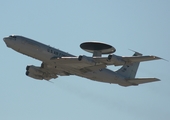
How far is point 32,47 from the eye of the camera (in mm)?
94562

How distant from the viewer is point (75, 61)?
94.5 meters

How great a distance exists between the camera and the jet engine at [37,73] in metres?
104

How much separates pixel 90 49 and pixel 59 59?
23.2 ft

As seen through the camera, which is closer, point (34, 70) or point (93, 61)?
point (93, 61)

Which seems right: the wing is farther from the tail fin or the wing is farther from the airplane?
the tail fin

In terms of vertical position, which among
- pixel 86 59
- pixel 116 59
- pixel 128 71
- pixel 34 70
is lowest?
pixel 34 70

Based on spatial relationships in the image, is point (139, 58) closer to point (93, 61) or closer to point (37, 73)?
point (93, 61)

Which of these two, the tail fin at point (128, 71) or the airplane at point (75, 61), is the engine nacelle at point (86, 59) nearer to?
the airplane at point (75, 61)

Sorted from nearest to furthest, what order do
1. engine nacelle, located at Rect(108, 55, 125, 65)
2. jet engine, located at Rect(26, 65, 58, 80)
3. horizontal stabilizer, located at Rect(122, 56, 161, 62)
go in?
horizontal stabilizer, located at Rect(122, 56, 161, 62), engine nacelle, located at Rect(108, 55, 125, 65), jet engine, located at Rect(26, 65, 58, 80)

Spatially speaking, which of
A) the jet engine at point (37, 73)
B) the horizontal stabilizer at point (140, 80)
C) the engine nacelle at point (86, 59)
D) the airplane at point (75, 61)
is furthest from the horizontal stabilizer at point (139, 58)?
the jet engine at point (37, 73)

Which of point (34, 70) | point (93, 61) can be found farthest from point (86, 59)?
point (34, 70)

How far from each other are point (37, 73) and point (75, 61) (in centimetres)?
1280

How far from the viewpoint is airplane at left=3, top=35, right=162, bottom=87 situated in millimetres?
93500

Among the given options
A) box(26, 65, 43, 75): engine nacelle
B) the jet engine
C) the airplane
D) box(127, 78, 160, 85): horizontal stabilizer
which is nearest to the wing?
the airplane
